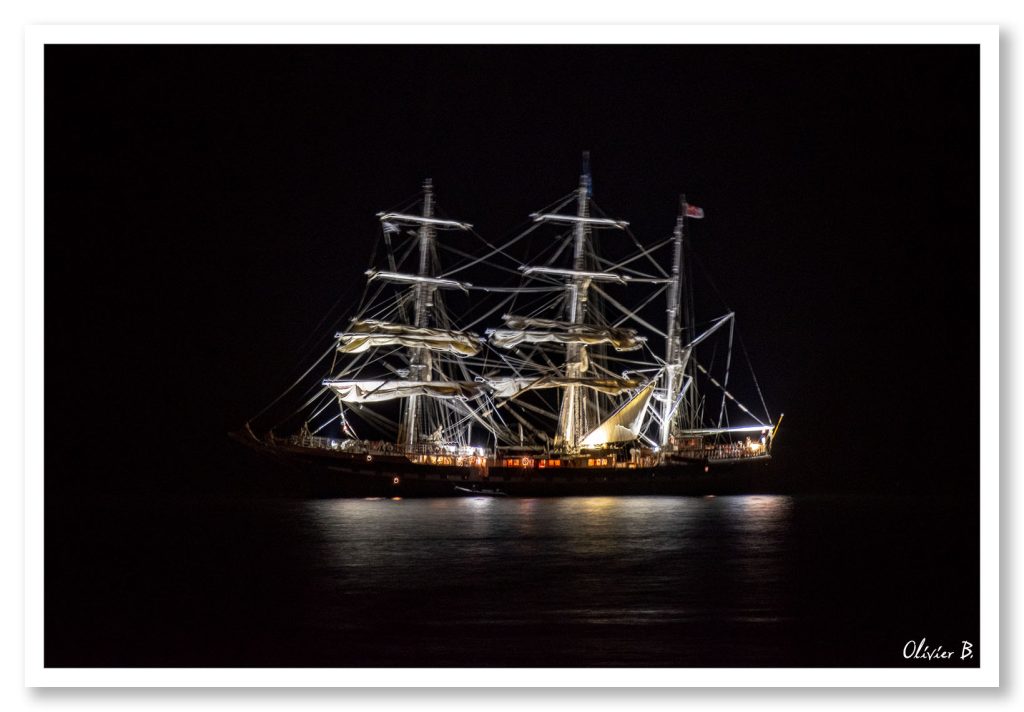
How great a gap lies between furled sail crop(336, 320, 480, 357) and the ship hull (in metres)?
5.81

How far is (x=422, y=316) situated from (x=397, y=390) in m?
4.01

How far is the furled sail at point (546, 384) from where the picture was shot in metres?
60.9

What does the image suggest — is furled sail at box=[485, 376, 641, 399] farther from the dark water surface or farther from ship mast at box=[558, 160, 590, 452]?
the dark water surface

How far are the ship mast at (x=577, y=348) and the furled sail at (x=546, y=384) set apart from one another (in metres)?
0.74

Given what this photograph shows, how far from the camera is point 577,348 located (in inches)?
2456

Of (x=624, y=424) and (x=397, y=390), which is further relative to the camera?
(x=624, y=424)

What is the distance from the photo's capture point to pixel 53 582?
26.8 meters

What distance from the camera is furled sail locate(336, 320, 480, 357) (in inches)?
2285
